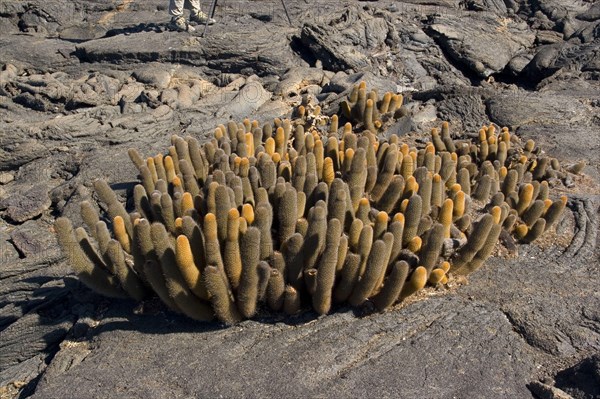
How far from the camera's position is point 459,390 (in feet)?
11.1

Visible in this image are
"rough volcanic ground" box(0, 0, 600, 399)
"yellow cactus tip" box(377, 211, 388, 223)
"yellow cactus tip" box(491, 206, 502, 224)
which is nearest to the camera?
"rough volcanic ground" box(0, 0, 600, 399)

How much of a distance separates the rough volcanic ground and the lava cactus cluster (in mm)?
243

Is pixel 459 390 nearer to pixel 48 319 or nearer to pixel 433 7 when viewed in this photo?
pixel 48 319

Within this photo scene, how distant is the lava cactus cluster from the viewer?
382 centimetres

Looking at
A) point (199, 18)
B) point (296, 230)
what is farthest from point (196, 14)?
point (296, 230)

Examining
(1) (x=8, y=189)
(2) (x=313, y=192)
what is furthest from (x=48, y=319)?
(1) (x=8, y=189)

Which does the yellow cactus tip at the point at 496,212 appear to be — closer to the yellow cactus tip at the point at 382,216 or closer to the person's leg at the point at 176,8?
the yellow cactus tip at the point at 382,216

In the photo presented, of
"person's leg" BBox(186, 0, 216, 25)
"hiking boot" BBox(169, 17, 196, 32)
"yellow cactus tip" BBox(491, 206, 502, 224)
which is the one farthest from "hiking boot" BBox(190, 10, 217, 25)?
"yellow cactus tip" BBox(491, 206, 502, 224)

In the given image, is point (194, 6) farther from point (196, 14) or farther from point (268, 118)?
point (268, 118)

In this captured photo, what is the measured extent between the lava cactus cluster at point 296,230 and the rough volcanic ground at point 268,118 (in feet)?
0.80

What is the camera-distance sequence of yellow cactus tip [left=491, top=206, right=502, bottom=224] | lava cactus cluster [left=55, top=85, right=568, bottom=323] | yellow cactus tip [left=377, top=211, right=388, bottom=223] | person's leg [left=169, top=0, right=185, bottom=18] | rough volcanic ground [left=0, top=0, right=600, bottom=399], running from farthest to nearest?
person's leg [left=169, top=0, right=185, bottom=18]
yellow cactus tip [left=491, top=206, right=502, bottom=224]
yellow cactus tip [left=377, top=211, right=388, bottom=223]
lava cactus cluster [left=55, top=85, right=568, bottom=323]
rough volcanic ground [left=0, top=0, right=600, bottom=399]

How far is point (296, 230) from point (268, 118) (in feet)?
14.7

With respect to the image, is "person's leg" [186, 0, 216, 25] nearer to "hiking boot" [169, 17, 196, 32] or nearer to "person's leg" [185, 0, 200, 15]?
"person's leg" [185, 0, 200, 15]

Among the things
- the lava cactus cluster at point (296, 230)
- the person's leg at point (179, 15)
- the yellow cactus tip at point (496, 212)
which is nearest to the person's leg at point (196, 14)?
the person's leg at point (179, 15)
